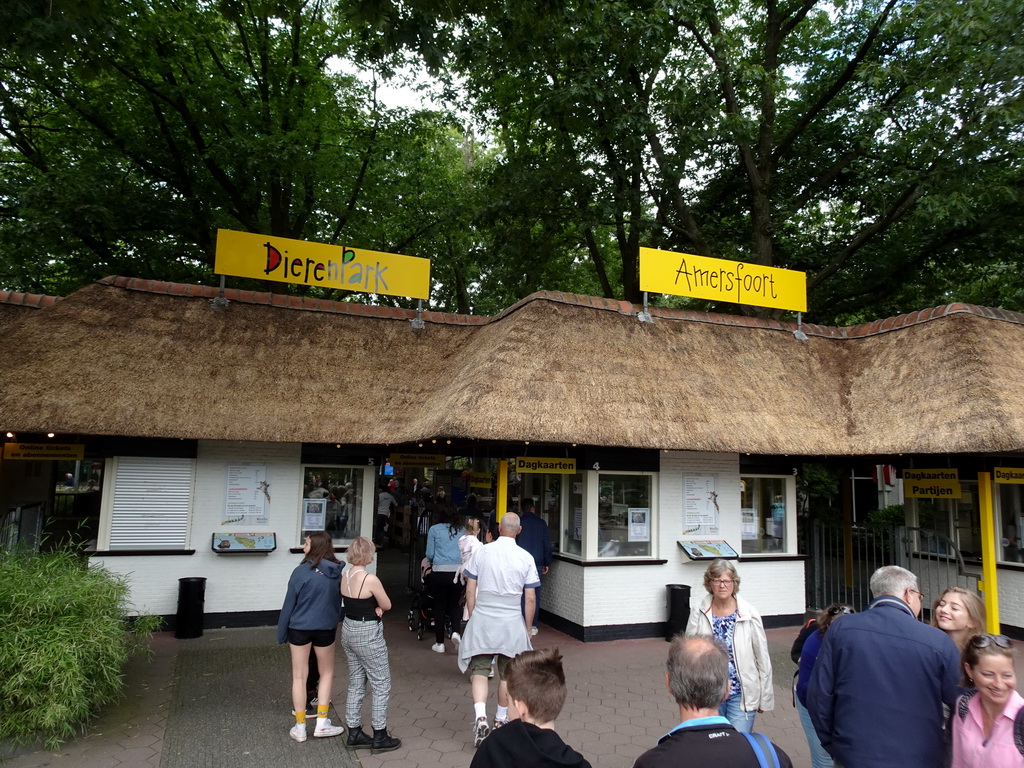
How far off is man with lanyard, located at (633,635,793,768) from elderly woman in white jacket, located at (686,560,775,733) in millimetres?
1416

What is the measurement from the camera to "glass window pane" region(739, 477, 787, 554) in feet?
34.9

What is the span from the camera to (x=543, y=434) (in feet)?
27.3

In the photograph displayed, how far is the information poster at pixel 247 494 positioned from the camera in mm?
9664

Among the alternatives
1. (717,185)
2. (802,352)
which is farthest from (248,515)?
(717,185)

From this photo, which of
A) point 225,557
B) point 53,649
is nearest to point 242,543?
point 225,557

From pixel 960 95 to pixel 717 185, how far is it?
19.2 ft

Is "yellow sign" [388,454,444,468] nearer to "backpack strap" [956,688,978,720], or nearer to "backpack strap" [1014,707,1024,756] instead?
"backpack strap" [956,688,978,720]

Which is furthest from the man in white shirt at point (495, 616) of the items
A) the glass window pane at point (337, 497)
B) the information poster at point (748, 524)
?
the information poster at point (748, 524)

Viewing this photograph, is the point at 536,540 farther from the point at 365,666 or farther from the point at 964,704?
the point at 964,704

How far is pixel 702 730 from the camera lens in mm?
2461

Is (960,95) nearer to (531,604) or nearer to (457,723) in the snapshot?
(531,604)

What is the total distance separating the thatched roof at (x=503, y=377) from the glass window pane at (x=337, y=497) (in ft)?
3.13

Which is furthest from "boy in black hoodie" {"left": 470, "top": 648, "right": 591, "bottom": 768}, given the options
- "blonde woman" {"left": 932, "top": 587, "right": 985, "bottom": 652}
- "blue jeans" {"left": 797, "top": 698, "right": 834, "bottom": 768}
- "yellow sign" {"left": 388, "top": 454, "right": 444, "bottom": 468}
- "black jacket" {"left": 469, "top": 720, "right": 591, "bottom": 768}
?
"yellow sign" {"left": 388, "top": 454, "right": 444, "bottom": 468}

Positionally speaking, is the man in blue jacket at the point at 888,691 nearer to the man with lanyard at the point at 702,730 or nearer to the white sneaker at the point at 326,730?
the man with lanyard at the point at 702,730
